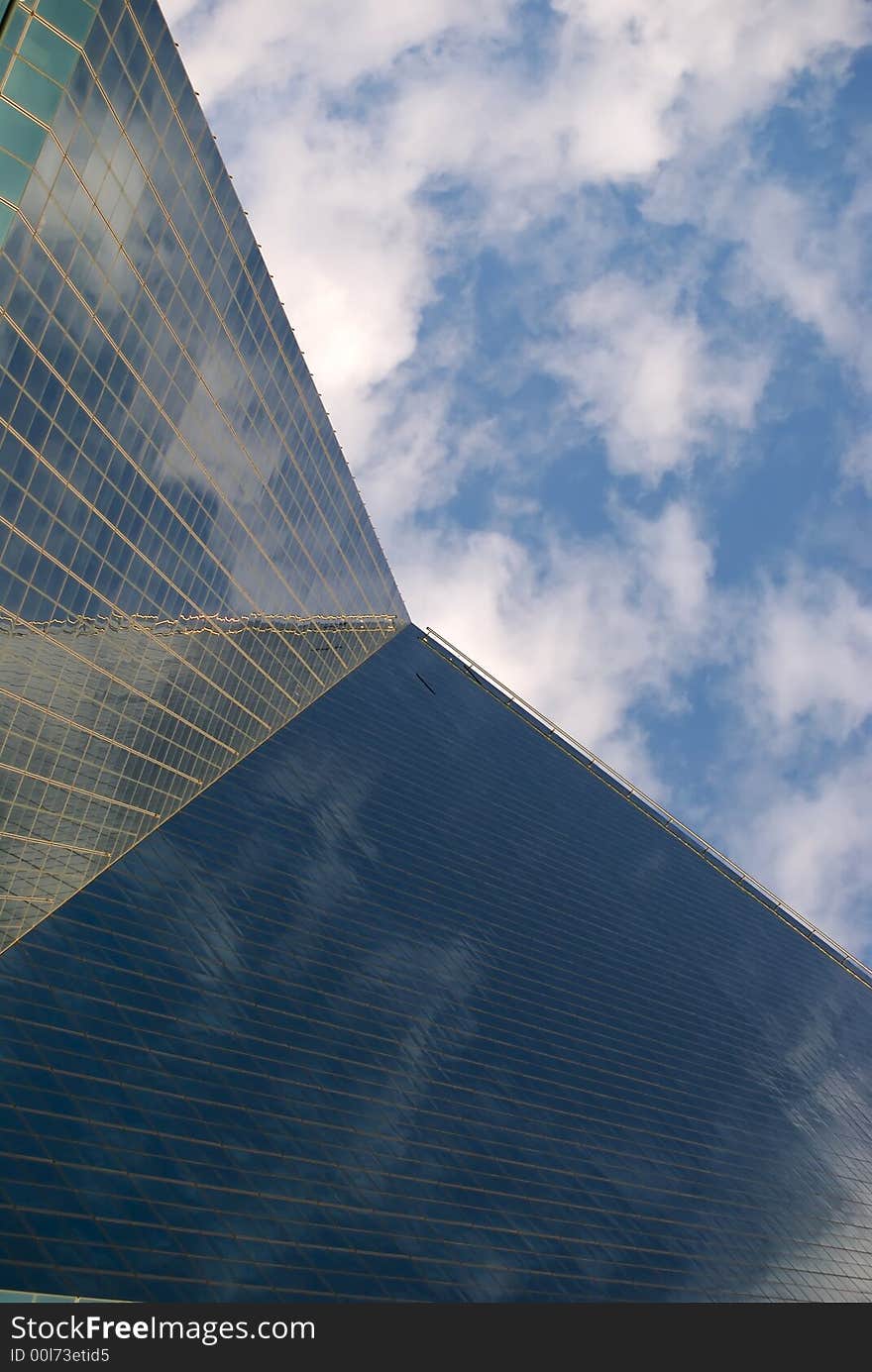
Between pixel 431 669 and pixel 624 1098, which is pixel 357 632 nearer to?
pixel 431 669

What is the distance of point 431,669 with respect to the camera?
15762 cm

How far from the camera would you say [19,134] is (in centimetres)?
3806

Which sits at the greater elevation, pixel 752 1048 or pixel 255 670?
pixel 255 670

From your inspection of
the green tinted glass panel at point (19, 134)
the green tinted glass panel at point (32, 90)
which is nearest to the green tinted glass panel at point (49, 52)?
the green tinted glass panel at point (32, 90)

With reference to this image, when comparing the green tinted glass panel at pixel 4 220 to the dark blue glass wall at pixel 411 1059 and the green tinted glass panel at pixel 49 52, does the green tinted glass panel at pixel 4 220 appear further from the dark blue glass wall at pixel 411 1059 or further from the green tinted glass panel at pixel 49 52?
the dark blue glass wall at pixel 411 1059

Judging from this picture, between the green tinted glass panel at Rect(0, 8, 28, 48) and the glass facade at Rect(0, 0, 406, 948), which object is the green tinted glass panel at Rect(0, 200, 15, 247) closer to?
the glass facade at Rect(0, 0, 406, 948)

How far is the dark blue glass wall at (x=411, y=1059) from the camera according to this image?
52.9 m

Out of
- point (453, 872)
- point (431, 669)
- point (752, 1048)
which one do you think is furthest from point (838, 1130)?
point (431, 669)

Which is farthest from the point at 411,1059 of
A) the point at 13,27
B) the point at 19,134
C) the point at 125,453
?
the point at 13,27

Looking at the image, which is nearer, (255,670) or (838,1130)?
(255,670)

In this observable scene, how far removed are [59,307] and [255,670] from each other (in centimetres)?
4826

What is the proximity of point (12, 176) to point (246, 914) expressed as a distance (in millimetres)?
53120

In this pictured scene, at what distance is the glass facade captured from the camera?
137 feet

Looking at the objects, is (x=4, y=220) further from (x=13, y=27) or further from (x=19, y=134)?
(x=13, y=27)
